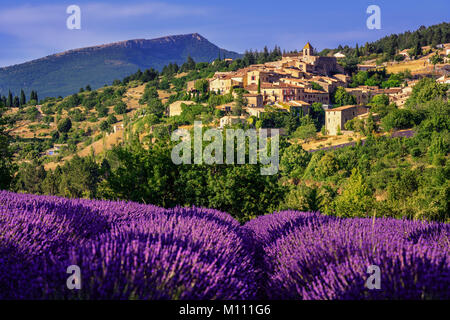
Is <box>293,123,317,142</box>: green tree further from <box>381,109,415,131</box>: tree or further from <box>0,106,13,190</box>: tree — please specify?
<box>0,106,13,190</box>: tree

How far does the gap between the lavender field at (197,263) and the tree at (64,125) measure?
365 ft

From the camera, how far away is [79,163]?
200ft

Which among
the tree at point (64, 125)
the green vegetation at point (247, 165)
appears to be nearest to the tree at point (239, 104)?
the green vegetation at point (247, 165)

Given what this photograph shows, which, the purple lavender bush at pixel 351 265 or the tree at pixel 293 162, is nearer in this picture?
the purple lavender bush at pixel 351 265

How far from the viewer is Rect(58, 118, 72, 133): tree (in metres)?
108

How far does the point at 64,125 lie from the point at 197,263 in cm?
11390

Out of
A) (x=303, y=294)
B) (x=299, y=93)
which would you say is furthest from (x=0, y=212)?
(x=299, y=93)

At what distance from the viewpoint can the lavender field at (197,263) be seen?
3.13 metres

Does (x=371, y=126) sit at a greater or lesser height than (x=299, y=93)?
lesser

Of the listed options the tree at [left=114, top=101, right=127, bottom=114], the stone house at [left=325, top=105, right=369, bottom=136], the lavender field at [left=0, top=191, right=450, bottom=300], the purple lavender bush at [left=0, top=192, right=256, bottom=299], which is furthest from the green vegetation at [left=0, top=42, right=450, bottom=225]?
the purple lavender bush at [left=0, top=192, right=256, bottom=299]

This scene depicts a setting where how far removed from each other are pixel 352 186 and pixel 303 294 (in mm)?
21668

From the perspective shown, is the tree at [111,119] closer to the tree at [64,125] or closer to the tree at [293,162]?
the tree at [64,125]

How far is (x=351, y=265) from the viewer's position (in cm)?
355

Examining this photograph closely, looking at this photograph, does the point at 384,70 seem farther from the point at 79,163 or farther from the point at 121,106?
the point at 79,163
